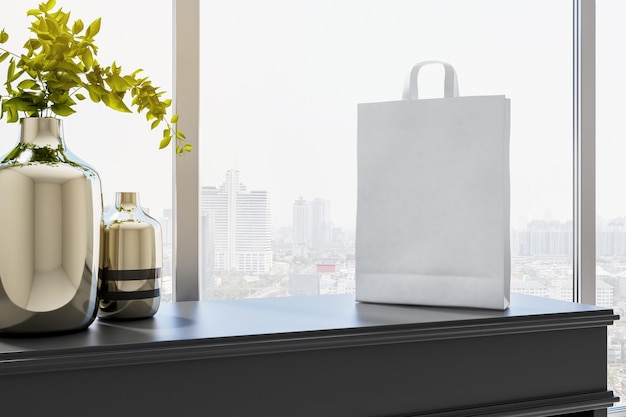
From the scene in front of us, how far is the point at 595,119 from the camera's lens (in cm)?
165

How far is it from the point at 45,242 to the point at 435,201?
643 mm

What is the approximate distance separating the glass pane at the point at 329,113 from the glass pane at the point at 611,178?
0.38 feet

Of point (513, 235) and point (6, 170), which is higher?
point (6, 170)

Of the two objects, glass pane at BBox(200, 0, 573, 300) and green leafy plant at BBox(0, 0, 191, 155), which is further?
glass pane at BBox(200, 0, 573, 300)

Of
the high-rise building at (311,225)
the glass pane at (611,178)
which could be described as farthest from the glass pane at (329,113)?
the glass pane at (611,178)

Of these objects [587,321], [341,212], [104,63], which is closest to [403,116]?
[341,212]

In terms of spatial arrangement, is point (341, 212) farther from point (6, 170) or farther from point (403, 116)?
point (6, 170)

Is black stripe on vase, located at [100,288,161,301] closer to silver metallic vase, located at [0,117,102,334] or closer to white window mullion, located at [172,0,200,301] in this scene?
silver metallic vase, located at [0,117,102,334]

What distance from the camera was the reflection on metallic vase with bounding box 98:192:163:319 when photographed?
3.27 ft

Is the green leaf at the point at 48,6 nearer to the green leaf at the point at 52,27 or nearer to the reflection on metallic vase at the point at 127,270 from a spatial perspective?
the green leaf at the point at 52,27

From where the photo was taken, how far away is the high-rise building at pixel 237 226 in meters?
1.34

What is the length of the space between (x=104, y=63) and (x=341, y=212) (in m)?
0.58

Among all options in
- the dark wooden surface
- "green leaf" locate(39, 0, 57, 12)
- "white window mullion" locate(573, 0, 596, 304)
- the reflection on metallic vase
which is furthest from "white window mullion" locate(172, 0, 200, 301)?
"white window mullion" locate(573, 0, 596, 304)

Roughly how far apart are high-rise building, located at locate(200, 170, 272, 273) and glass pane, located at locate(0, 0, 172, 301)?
0.09 metres
